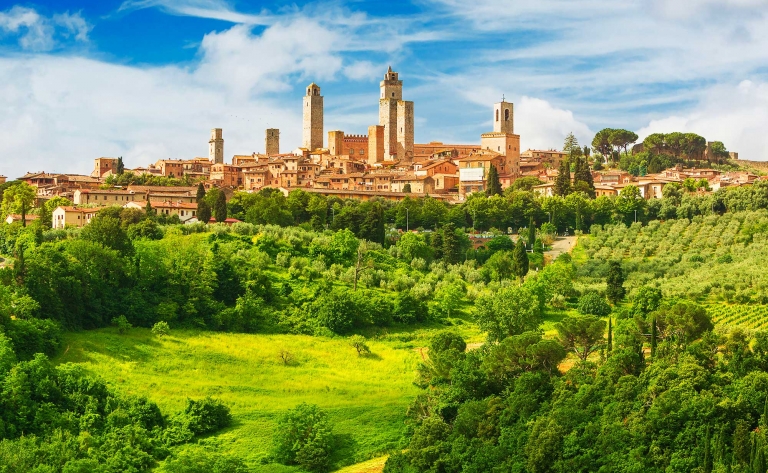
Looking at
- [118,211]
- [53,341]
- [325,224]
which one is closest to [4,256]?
[118,211]

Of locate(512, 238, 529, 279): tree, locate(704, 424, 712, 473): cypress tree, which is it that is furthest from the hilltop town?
locate(704, 424, 712, 473): cypress tree

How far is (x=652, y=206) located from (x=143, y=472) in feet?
138

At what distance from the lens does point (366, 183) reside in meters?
73.7

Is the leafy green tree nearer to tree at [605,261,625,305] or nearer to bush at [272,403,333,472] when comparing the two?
tree at [605,261,625,305]

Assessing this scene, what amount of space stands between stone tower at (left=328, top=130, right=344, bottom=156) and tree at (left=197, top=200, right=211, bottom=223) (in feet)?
123

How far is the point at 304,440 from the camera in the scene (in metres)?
28.6

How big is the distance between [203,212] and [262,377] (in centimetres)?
1989

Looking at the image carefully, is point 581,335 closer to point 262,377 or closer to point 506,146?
point 262,377

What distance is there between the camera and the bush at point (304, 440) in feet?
92.4

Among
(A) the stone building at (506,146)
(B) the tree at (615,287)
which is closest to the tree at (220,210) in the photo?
(B) the tree at (615,287)

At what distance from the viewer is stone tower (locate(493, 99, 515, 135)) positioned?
300ft

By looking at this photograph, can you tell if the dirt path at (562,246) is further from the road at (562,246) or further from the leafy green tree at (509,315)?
the leafy green tree at (509,315)

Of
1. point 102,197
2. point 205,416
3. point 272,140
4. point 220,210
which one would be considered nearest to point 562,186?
point 220,210

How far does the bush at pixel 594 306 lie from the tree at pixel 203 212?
1987 centimetres
